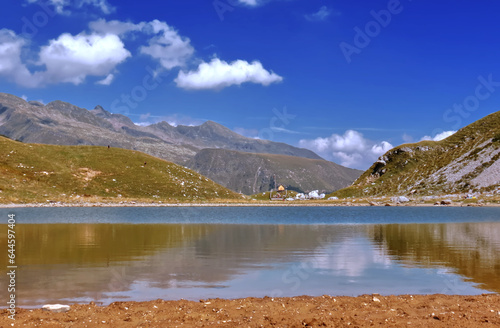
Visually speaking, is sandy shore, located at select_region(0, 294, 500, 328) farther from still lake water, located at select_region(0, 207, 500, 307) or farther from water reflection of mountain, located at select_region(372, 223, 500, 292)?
water reflection of mountain, located at select_region(372, 223, 500, 292)

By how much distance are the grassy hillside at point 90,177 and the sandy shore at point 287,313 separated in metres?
120

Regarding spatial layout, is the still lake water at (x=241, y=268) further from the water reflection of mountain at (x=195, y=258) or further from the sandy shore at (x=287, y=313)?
the sandy shore at (x=287, y=313)

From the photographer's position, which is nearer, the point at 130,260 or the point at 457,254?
the point at 130,260

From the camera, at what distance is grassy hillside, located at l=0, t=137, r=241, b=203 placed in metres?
139

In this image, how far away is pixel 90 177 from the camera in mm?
161500

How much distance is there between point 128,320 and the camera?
14961 mm

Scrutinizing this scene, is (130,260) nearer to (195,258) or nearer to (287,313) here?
(195,258)

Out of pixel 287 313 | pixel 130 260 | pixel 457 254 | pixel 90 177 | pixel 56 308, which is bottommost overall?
pixel 457 254

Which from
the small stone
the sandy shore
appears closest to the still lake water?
the small stone

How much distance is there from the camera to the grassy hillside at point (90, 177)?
13888 centimetres

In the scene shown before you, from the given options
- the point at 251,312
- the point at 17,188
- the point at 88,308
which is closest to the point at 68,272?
the point at 88,308

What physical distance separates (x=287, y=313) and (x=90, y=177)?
157 m

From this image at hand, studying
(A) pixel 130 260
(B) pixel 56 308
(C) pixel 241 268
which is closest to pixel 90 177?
(A) pixel 130 260

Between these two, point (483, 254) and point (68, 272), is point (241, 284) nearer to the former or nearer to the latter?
point (68, 272)
